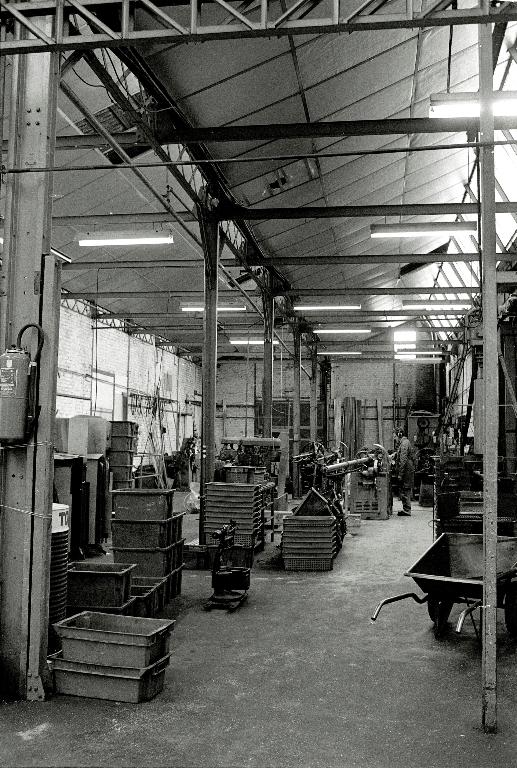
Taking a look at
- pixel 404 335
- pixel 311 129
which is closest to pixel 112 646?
pixel 311 129

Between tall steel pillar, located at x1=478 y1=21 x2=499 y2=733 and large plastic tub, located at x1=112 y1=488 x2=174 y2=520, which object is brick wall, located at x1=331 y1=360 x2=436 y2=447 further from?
tall steel pillar, located at x1=478 y1=21 x2=499 y2=733

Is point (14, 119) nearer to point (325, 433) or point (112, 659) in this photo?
point (112, 659)

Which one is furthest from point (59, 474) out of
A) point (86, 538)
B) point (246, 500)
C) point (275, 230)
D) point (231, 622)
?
point (275, 230)

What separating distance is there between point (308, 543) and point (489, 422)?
18.1 feet

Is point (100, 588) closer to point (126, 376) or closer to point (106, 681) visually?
point (106, 681)

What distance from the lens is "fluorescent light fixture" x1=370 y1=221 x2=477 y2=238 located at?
11008 mm

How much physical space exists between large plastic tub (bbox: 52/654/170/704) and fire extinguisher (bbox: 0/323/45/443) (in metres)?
1.69

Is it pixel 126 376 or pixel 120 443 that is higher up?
pixel 126 376

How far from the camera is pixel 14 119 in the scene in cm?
515

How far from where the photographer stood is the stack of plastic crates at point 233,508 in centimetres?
1022

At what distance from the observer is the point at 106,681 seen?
15.8 feet

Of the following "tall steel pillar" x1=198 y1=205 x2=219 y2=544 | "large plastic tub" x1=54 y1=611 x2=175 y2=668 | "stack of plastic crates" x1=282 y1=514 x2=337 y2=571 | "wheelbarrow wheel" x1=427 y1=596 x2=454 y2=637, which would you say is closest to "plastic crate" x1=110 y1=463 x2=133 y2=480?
"tall steel pillar" x1=198 y1=205 x2=219 y2=544

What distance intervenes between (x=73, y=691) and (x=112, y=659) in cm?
38

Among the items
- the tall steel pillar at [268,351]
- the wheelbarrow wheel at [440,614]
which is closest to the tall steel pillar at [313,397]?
the tall steel pillar at [268,351]
